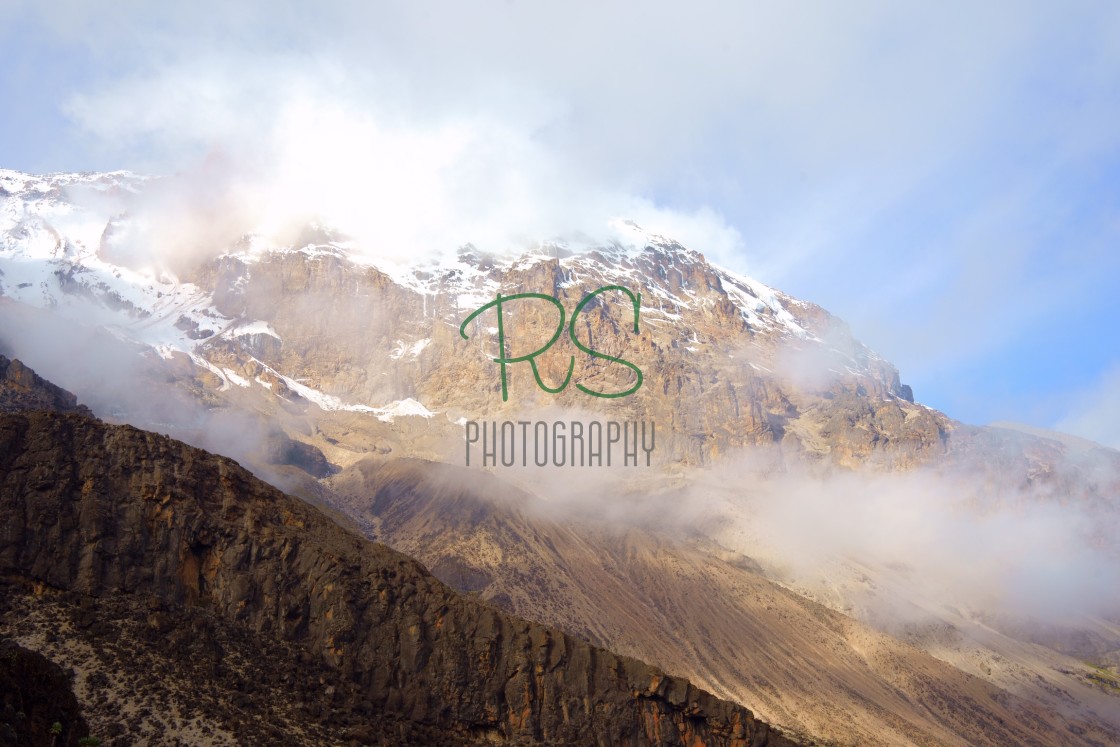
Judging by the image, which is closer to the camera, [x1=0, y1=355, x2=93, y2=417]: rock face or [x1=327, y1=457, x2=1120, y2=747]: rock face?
[x1=0, y1=355, x2=93, y2=417]: rock face

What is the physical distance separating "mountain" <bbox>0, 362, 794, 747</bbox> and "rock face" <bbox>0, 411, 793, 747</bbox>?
10 centimetres

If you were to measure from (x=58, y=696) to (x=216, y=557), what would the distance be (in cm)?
1529

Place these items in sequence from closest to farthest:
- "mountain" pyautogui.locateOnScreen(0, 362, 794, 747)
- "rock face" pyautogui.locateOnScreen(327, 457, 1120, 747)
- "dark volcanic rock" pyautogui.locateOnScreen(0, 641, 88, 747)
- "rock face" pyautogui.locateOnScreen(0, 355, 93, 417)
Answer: "dark volcanic rock" pyautogui.locateOnScreen(0, 641, 88, 747)
"mountain" pyautogui.locateOnScreen(0, 362, 794, 747)
"rock face" pyautogui.locateOnScreen(0, 355, 93, 417)
"rock face" pyautogui.locateOnScreen(327, 457, 1120, 747)

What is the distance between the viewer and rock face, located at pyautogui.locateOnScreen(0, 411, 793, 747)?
48.9m

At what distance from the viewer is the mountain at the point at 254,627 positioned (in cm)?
4238

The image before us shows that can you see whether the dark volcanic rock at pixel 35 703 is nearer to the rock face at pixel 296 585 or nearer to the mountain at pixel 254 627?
the mountain at pixel 254 627

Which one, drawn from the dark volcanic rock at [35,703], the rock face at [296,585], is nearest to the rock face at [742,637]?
the rock face at [296,585]

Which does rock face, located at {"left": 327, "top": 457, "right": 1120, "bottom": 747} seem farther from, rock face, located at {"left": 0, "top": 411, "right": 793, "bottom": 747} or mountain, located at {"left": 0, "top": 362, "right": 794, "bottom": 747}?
mountain, located at {"left": 0, "top": 362, "right": 794, "bottom": 747}

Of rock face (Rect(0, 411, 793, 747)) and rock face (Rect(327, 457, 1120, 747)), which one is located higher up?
rock face (Rect(0, 411, 793, 747))

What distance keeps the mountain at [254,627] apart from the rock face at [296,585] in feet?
0.34

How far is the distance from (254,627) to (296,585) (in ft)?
11.0

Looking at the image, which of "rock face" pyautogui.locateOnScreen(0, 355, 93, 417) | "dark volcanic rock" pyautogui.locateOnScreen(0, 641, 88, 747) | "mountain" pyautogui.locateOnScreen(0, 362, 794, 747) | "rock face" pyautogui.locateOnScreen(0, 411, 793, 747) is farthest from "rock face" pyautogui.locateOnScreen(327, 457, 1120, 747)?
"dark volcanic rock" pyautogui.locateOnScreen(0, 641, 88, 747)

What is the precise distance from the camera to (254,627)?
4972 centimetres

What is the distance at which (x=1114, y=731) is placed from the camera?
569 feet
